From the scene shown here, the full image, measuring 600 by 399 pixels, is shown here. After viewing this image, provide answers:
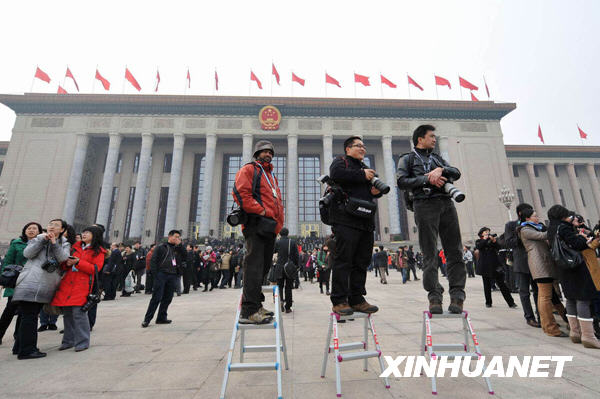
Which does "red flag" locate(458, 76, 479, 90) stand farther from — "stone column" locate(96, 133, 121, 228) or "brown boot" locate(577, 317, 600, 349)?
"stone column" locate(96, 133, 121, 228)

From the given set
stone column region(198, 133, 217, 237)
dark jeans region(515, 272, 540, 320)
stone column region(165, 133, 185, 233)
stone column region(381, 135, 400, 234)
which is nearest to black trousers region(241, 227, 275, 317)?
dark jeans region(515, 272, 540, 320)

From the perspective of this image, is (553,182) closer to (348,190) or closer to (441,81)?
(441,81)

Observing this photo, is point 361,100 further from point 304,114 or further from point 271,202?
point 271,202

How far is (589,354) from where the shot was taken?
3.20 metres

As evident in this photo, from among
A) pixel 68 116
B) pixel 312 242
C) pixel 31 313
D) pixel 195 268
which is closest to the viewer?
pixel 31 313

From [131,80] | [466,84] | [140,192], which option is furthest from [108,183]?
[466,84]

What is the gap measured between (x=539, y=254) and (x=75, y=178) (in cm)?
3829

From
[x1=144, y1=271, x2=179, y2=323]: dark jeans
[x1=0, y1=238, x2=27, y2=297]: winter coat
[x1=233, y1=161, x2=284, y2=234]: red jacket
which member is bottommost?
[x1=144, y1=271, x2=179, y2=323]: dark jeans

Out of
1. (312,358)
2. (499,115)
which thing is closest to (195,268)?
(312,358)

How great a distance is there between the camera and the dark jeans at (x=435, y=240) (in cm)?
294

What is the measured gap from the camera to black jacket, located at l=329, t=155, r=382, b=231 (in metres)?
2.84

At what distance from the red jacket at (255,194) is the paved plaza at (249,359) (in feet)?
4.97

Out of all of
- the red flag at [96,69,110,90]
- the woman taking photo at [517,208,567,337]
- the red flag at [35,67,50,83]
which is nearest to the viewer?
the woman taking photo at [517,208,567,337]

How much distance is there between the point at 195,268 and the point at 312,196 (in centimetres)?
2579
